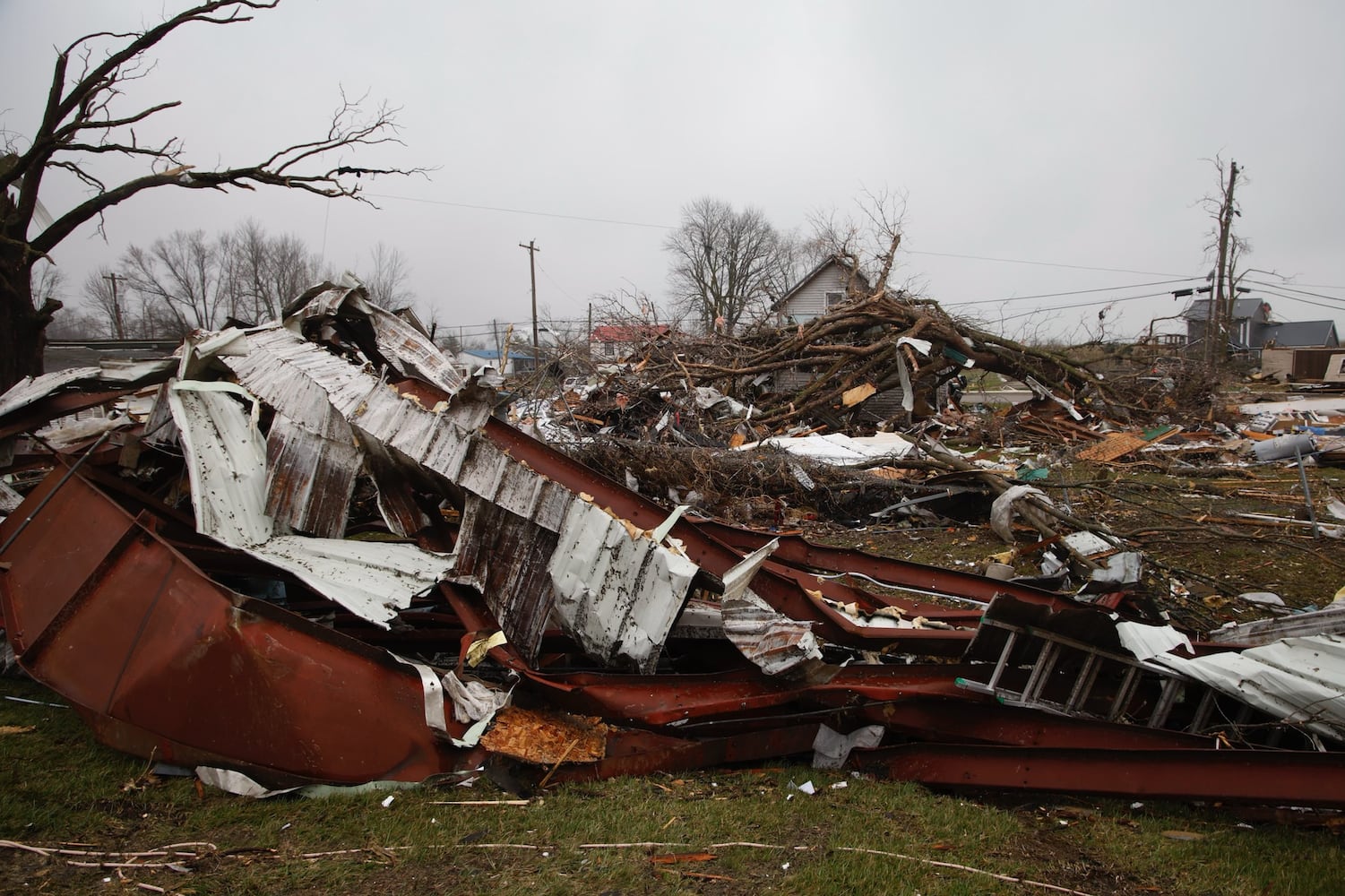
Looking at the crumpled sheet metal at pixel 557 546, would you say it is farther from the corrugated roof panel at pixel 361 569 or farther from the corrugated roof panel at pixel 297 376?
the corrugated roof panel at pixel 361 569

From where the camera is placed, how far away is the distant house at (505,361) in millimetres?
4204

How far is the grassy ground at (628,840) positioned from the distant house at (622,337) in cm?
1146

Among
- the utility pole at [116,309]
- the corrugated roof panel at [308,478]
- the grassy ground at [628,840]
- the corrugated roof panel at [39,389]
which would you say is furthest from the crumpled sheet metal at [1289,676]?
the utility pole at [116,309]

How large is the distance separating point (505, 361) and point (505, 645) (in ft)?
19.2

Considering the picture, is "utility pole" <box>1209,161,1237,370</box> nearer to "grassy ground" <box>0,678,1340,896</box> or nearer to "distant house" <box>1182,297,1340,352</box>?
"distant house" <box>1182,297,1340,352</box>

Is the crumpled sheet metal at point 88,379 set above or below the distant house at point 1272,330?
below

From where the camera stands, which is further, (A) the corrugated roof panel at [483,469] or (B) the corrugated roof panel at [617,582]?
(A) the corrugated roof panel at [483,469]

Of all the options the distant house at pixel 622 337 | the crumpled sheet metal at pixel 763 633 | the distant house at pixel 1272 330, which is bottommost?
the crumpled sheet metal at pixel 763 633

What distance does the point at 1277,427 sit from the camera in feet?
46.0

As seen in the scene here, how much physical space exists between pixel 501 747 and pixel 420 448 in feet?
4.74

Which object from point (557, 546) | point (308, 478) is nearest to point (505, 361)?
point (308, 478)

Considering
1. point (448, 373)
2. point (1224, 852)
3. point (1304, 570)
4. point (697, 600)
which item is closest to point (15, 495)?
point (448, 373)

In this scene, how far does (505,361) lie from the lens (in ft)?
29.2

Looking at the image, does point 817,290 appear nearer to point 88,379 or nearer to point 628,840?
point 88,379
